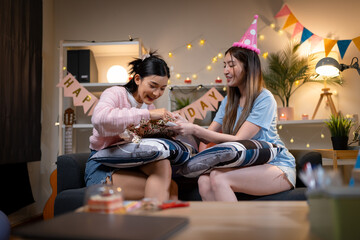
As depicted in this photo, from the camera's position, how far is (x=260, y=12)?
3.61 meters

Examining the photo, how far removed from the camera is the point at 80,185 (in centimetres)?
172

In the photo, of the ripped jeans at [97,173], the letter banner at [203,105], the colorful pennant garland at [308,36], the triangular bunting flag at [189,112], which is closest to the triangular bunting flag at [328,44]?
the colorful pennant garland at [308,36]

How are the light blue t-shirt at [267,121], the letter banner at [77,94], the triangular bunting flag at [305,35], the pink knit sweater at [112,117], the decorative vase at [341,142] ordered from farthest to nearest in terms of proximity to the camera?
the triangular bunting flag at [305,35], the letter banner at [77,94], the decorative vase at [341,142], the light blue t-shirt at [267,121], the pink knit sweater at [112,117]

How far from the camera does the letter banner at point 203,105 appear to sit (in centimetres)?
306

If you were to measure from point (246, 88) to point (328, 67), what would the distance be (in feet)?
5.13

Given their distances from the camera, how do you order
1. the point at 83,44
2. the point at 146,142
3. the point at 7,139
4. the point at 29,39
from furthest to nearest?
the point at 83,44 < the point at 29,39 < the point at 7,139 < the point at 146,142

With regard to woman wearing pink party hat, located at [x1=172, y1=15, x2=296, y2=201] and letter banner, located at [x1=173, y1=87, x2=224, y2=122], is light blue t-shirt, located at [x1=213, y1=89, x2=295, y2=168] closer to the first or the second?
woman wearing pink party hat, located at [x1=172, y1=15, x2=296, y2=201]

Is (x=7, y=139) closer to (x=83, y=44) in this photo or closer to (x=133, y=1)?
(x=83, y=44)

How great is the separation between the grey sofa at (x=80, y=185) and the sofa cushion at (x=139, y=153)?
20cm

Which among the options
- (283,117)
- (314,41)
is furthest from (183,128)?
(314,41)

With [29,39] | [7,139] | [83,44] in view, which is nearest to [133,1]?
[83,44]

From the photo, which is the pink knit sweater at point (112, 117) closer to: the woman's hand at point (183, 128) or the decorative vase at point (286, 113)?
the woman's hand at point (183, 128)

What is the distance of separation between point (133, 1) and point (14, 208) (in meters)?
2.38

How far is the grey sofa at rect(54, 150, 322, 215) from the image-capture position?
1.52 metres
